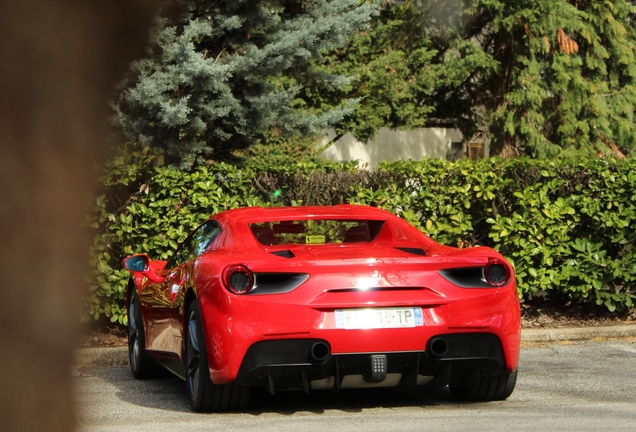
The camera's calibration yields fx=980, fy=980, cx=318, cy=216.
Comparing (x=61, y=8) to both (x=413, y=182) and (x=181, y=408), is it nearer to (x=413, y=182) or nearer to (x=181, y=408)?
(x=181, y=408)

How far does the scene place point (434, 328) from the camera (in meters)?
5.55

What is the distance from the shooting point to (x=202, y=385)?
5.79m

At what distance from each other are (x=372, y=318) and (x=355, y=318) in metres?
0.10

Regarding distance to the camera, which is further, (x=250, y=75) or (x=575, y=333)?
(x=250, y=75)

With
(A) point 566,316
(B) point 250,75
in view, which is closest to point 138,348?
(B) point 250,75

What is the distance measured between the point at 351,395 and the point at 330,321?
1.39m

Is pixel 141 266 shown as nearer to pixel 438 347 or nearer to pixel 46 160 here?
pixel 438 347

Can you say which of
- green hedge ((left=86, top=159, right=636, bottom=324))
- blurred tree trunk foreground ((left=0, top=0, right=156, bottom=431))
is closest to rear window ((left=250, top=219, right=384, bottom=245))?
green hedge ((left=86, top=159, right=636, bottom=324))

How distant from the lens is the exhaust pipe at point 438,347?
5.55 meters

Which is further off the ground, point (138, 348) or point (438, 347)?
point (438, 347)

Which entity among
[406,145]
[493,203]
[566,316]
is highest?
[493,203]

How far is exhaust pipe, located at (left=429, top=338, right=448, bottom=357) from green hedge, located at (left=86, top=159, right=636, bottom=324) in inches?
173

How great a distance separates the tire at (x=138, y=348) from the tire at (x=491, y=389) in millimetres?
2622

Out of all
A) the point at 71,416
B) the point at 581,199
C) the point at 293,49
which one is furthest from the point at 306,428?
the point at 293,49
